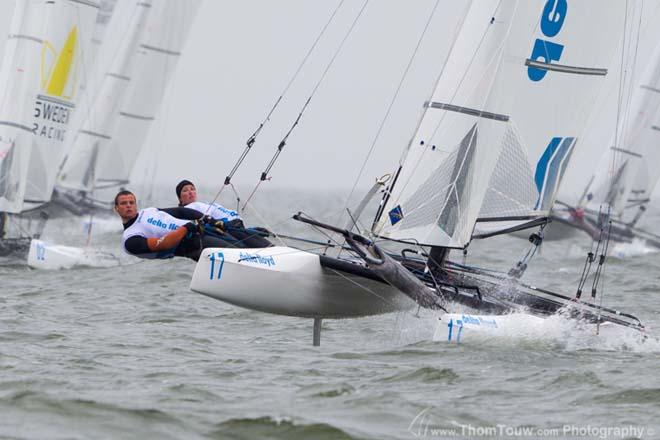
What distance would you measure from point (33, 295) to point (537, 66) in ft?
17.3

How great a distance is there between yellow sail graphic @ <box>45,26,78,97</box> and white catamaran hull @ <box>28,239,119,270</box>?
112 inches

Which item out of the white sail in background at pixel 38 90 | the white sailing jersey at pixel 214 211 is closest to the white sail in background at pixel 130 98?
the white sail in background at pixel 38 90

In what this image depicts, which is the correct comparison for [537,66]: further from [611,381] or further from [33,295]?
[33,295]

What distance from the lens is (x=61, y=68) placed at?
17812mm

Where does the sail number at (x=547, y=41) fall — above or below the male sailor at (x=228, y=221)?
above

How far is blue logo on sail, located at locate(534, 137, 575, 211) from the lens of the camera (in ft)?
31.2

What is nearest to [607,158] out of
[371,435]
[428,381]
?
[428,381]

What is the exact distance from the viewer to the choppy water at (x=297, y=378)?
18.2 feet

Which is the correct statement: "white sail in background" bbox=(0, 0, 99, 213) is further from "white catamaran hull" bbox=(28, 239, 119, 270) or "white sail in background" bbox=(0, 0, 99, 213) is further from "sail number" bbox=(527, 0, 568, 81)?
"sail number" bbox=(527, 0, 568, 81)

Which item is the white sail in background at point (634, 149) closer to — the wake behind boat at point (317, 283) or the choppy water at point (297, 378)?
the choppy water at point (297, 378)

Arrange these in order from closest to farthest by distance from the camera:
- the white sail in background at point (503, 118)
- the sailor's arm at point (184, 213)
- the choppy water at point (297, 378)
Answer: the choppy water at point (297, 378) < the sailor's arm at point (184, 213) < the white sail in background at point (503, 118)

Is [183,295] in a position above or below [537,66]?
below

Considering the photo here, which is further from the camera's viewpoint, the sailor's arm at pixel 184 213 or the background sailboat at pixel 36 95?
the background sailboat at pixel 36 95

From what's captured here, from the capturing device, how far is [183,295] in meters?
11.9
